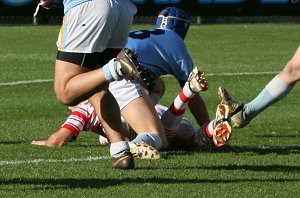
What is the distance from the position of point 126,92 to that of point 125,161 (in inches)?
55.3

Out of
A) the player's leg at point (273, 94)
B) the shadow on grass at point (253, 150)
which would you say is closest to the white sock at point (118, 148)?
the shadow on grass at point (253, 150)

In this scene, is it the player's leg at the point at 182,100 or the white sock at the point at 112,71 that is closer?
the white sock at the point at 112,71

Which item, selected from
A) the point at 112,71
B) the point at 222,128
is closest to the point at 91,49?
the point at 112,71

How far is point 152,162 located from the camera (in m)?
8.91

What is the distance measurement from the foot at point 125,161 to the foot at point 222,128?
914 millimetres

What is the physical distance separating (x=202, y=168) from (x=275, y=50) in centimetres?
1358

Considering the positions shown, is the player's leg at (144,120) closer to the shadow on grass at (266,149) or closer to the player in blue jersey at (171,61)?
the player in blue jersey at (171,61)

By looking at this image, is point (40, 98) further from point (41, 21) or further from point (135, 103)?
point (41, 21)

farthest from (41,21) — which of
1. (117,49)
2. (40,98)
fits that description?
(117,49)

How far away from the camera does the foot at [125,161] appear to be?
8.46m

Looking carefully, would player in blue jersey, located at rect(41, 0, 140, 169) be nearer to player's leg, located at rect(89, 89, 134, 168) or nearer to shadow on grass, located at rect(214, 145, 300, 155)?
player's leg, located at rect(89, 89, 134, 168)

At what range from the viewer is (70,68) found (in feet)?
27.5

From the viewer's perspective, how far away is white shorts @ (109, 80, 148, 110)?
9.69 meters

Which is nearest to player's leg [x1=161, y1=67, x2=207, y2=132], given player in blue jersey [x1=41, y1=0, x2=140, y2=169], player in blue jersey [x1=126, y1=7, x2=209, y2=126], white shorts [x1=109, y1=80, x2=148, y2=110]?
player in blue jersey [x1=126, y1=7, x2=209, y2=126]
